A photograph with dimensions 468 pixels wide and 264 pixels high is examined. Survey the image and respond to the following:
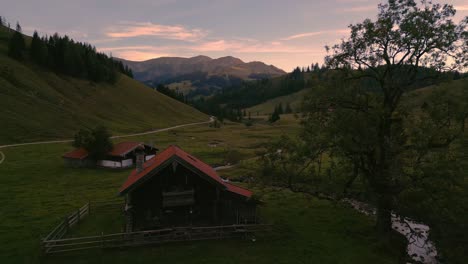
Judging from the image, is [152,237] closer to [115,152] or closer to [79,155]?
[115,152]

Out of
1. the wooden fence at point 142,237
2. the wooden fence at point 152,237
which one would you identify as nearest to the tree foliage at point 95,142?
the wooden fence at point 142,237

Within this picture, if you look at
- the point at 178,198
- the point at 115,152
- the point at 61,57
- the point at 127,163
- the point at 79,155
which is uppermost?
the point at 61,57

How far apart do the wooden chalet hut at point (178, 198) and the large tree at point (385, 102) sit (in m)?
10.1

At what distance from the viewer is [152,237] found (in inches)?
1033

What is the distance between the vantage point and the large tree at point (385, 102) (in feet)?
76.4

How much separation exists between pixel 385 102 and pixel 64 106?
383ft

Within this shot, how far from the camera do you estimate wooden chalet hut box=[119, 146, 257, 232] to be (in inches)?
1066

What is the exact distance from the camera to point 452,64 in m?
23.8

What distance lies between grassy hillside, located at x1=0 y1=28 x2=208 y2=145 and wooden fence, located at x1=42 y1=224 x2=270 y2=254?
69.3m

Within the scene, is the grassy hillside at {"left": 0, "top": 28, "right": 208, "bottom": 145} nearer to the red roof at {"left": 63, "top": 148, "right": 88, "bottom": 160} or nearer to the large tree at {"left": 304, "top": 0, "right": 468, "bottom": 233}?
the red roof at {"left": 63, "top": 148, "right": 88, "bottom": 160}

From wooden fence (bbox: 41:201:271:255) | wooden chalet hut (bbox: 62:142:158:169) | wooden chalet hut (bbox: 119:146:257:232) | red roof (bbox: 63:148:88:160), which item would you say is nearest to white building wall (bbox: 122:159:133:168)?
wooden chalet hut (bbox: 62:142:158:169)

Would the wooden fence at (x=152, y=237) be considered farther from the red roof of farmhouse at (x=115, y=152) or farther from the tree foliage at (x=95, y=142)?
the tree foliage at (x=95, y=142)

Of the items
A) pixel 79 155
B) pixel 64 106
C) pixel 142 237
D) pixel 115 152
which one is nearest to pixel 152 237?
pixel 142 237

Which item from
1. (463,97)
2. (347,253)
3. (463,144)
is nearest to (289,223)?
(347,253)
